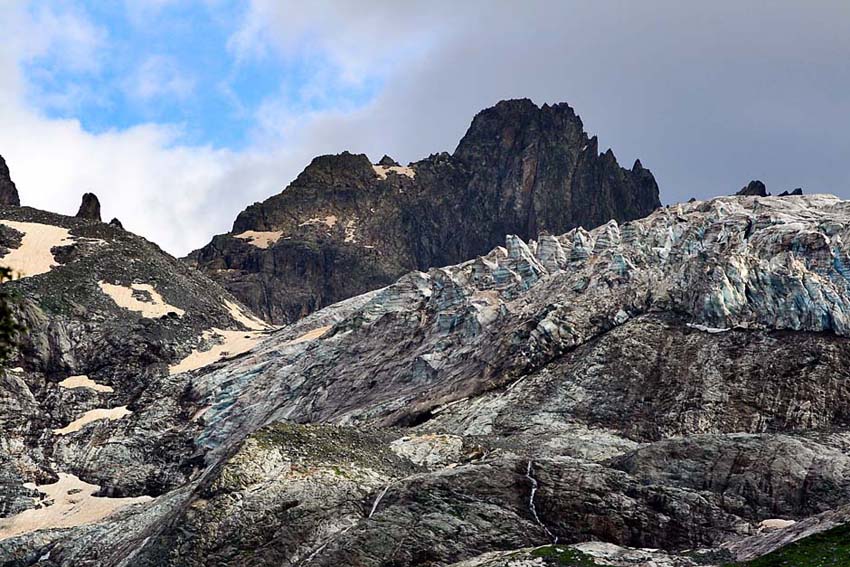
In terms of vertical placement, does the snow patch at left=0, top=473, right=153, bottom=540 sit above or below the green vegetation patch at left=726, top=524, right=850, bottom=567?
above

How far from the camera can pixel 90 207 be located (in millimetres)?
174750

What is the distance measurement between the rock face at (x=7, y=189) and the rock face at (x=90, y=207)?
1694 centimetres

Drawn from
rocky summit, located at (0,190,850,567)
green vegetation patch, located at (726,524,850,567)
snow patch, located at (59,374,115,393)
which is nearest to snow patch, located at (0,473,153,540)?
rocky summit, located at (0,190,850,567)

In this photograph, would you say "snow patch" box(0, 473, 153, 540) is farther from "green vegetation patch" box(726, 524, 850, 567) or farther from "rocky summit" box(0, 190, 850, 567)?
"green vegetation patch" box(726, 524, 850, 567)

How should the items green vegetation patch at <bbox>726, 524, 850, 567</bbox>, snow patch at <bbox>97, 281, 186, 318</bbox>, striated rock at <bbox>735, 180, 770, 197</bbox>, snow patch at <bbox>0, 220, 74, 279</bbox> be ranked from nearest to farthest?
green vegetation patch at <bbox>726, 524, 850, 567</bbox> < snow patch at <bbox>97, 281, 186, 318</bbox> < snow patch at <bbox>0, 220, 74, 279</bbox> < striated rock at <bbox>735, 180, 770, 197</bbox>

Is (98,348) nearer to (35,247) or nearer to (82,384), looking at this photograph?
(82,384)

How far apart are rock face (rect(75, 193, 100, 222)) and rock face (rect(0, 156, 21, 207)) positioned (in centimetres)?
1694

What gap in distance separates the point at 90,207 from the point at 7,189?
2271cm

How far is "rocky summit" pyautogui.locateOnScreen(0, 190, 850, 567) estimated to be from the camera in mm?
39844

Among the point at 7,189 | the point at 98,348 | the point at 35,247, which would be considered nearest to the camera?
the point at 98,348

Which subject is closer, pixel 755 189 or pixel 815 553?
pixel 815 553

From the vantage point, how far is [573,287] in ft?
244

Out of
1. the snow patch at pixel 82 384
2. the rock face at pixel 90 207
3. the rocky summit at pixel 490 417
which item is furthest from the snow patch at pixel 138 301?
the rock face at pixel 90 207

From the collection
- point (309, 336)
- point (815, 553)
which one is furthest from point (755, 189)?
point (815, 553)
